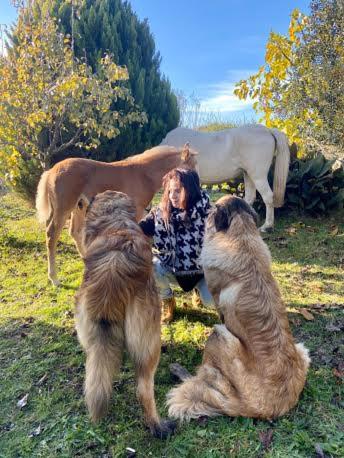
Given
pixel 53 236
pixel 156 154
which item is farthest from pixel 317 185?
pixel 53 236

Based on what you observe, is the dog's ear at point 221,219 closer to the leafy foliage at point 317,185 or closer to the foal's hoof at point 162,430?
the foal's hoof at point 162,430

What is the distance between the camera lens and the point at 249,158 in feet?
22.6

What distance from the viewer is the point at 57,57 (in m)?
6.00

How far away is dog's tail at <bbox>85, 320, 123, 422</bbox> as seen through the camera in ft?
6.85

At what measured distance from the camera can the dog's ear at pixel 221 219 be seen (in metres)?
2.81

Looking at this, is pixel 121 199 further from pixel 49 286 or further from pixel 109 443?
pixel 49 286

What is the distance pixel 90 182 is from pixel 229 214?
8.46ft

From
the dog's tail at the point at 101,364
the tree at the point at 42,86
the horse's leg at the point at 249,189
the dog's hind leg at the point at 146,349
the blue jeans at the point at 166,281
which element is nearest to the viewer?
the dog's tail at the point at 101,364

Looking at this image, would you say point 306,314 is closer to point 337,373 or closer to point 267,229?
point 337,373

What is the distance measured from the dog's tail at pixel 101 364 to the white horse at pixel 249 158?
200 inches

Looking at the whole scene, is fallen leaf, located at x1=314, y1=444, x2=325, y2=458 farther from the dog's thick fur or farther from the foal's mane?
the foal's mane

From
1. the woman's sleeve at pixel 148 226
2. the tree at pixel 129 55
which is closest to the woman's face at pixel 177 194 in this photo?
the woman's sleeve at pixel 148 226

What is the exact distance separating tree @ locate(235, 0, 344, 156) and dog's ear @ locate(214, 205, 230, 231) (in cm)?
475

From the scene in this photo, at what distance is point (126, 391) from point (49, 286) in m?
2.54
